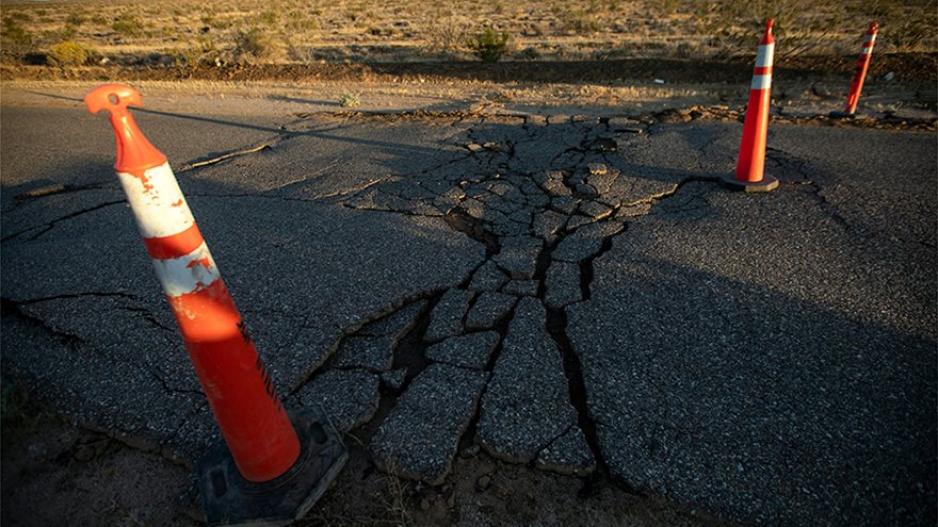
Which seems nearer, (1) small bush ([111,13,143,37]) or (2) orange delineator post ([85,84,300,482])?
(2) orange delineator post ([85,84,300,482])

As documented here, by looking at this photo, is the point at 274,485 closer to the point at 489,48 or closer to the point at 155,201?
the point at 155,201

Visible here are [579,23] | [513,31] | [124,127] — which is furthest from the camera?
[513,31]

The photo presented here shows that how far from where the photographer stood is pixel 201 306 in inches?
51.4

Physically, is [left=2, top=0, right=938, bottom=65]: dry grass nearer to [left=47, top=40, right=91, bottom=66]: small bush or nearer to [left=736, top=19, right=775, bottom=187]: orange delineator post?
[left=47, top=40, right=91, bottom=66]: small bush

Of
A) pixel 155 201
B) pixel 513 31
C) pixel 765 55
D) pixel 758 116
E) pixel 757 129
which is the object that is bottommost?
pixel 757 129

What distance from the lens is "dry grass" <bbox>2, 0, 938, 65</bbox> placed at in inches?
459

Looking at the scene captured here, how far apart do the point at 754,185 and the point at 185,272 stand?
159 inches

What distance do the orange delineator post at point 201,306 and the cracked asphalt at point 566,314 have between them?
38 cm

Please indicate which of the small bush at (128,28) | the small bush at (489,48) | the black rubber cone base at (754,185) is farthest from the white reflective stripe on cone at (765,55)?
the small bush at (128,28)

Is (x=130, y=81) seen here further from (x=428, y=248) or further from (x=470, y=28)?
(x=428, y=248)

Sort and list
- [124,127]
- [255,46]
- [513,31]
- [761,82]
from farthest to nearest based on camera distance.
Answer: [513,31] < [255,46] < [761,82] < [124,127]

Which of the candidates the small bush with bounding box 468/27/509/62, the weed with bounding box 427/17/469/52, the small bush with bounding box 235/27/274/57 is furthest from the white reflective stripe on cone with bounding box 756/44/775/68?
the small bush with bounding box 235/27/274/57

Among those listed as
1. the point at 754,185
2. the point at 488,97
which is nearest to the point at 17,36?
the point at 488,97

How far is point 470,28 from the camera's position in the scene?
16.9m
